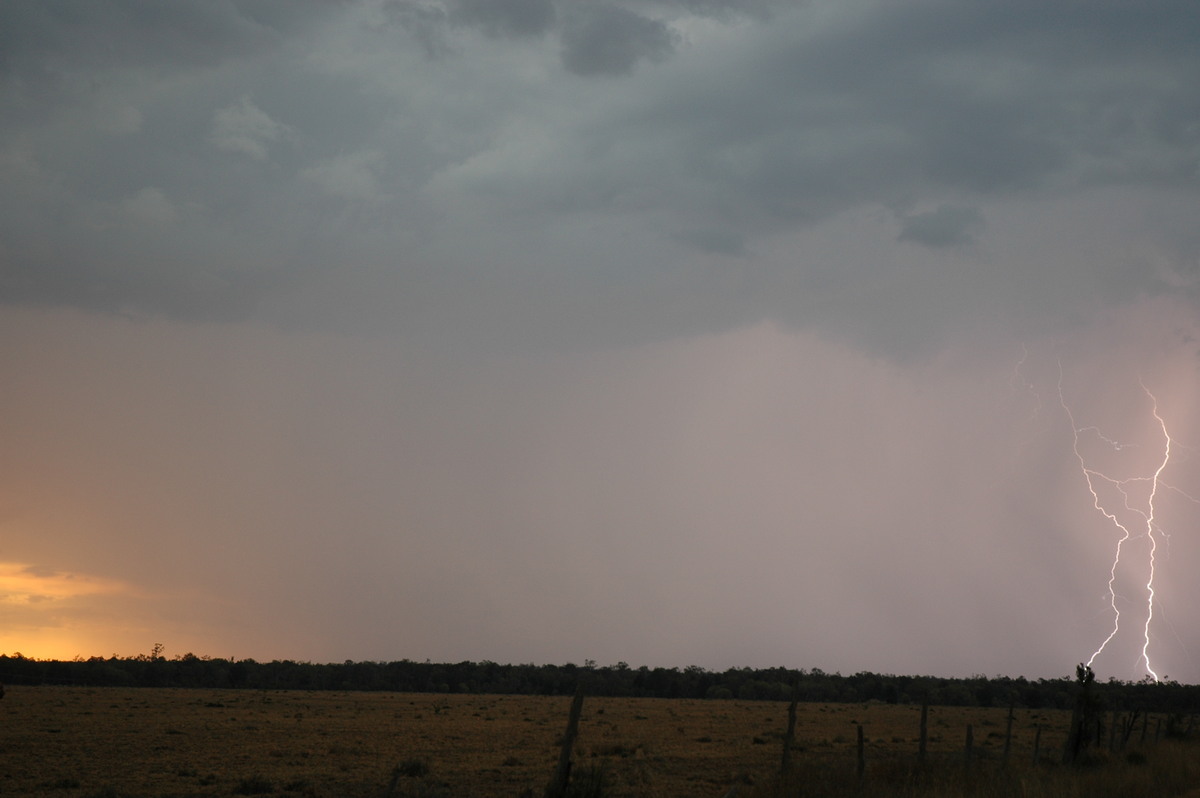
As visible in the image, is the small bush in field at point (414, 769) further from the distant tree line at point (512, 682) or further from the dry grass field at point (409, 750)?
the distant tree line at point (512, 682)

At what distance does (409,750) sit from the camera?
34.4 meters

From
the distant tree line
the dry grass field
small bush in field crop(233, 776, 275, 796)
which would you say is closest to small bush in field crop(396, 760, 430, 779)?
the dry grass field

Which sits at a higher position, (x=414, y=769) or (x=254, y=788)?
(x=254, y=788)

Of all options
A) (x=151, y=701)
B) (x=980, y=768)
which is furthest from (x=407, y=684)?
(x=980, y=768)

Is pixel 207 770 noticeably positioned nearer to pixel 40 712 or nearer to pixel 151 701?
pixel 40 712

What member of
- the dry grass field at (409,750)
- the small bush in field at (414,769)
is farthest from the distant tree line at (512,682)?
the small bush in field at (414,769)

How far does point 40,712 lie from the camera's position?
51.5 meters

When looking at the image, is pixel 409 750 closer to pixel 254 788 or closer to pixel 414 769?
pixel 414 769

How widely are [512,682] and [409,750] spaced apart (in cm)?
11185

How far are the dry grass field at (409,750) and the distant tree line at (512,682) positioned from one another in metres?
57.6

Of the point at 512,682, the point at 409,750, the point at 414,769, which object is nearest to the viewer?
the point at 414,769

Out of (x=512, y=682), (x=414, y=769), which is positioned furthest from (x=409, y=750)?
(x=512, y=682)

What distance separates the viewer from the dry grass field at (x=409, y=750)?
23.5 m

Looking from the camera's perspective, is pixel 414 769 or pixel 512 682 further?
pixel 512 682
